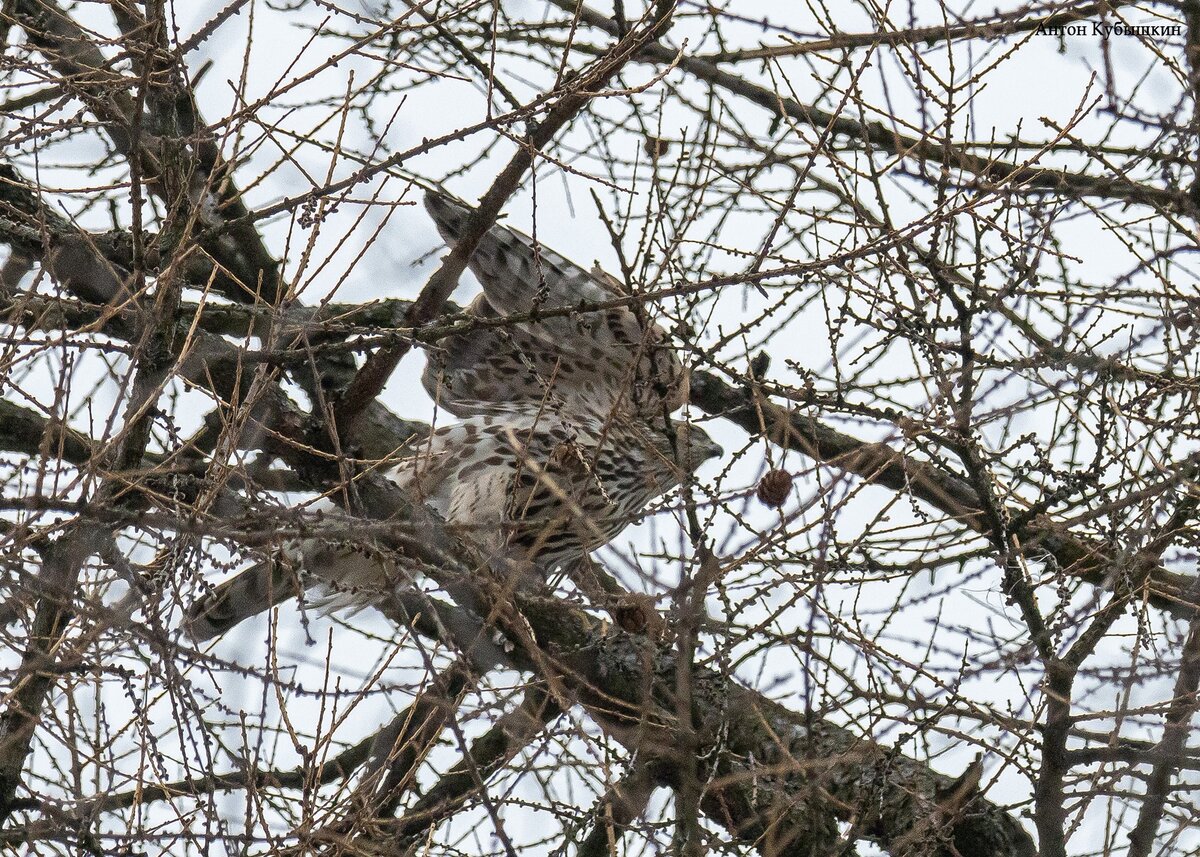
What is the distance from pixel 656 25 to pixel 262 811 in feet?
6.69

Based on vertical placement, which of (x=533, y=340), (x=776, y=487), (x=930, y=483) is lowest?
(x=776, y=487)

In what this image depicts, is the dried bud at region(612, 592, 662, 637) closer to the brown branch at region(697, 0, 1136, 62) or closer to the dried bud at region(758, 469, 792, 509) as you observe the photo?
the dried bud at region(758, 469, 792, 509)

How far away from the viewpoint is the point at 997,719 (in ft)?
10.2

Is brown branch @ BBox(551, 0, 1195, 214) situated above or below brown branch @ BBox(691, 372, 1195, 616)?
above

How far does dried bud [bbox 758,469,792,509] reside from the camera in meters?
3.04

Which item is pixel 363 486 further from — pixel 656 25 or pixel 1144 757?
pixel 1144 757

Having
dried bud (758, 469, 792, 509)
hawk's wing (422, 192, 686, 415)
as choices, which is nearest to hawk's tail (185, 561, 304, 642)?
hawk's wing (422, 192, 686, 415)

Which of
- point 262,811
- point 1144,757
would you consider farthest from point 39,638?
point 1144,757

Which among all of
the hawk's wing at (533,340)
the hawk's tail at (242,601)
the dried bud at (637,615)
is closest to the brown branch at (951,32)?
the hawk's wing at (533,340)

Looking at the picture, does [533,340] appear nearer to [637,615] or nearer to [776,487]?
[637,615]

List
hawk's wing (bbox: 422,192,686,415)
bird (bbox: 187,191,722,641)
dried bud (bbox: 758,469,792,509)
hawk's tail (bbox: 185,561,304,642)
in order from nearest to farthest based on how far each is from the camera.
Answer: dried bud (bbox: 758,469,792,509), hawk's tail (bbox: 185,561,304,642), bird (bbox: 187,191,722,641), hawk's wing (bbox: 422,192,686,415)

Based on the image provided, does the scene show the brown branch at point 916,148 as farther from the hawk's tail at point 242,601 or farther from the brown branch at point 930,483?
the hawk's tail at point 242,601

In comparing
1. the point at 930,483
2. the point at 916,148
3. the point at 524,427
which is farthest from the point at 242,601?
the point at 916,148

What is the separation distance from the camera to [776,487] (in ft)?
9.97
